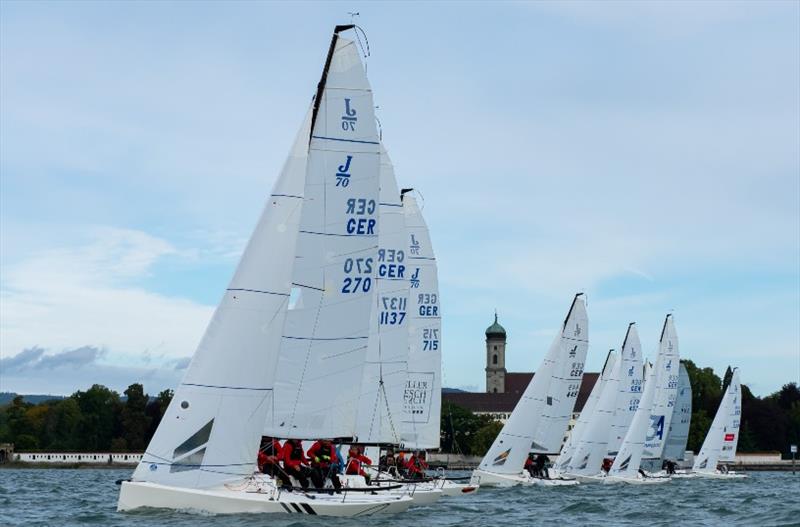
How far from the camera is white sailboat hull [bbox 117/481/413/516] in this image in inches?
945

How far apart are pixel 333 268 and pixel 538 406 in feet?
84.3

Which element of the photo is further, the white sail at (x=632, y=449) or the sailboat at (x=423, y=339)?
the white sail at (x=632, y=449)

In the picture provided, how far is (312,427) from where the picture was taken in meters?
26.7

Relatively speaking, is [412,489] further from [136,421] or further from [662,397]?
[136,421]

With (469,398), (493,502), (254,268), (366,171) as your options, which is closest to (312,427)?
(254,268)

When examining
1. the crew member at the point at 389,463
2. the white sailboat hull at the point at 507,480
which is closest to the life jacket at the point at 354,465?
the crew member at the point at 389,463

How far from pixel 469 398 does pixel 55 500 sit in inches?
5722

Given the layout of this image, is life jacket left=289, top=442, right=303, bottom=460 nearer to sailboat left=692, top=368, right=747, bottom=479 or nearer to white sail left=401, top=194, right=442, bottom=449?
white sail left=401, top=194, right=442, bottom=449

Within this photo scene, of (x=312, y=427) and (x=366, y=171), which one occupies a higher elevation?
(x=366, y=171)

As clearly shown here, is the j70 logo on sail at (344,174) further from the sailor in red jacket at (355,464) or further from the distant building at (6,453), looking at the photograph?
the distant building at (6,453)

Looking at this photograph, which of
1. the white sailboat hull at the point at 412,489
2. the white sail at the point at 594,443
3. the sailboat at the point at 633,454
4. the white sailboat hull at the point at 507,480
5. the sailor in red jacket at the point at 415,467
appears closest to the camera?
the white sailboat hull at the point at 412,489

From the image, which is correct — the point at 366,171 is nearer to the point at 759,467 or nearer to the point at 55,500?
the point at 55,500

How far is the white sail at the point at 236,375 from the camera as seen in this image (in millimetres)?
24359

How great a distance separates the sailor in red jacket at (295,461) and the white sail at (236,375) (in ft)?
5.74
